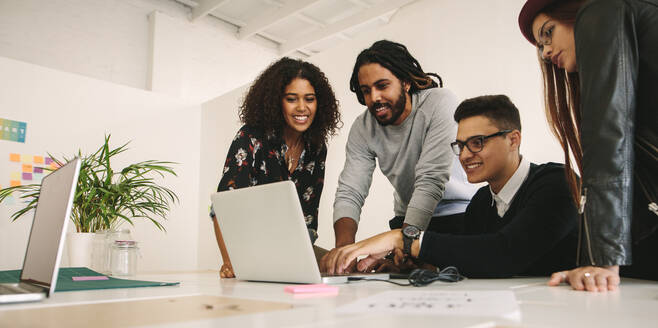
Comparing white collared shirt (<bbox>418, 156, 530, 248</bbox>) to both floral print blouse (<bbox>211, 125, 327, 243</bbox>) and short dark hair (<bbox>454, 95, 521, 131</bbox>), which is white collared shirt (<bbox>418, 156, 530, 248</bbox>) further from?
floral print blouse (<bbox>211, 125, 327, 243</bbox>)

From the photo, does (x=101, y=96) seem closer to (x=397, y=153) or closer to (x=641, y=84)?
(x=397, y=153)

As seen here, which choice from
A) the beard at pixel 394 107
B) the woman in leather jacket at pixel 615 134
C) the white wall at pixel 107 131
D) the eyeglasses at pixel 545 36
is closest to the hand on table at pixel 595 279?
the woman in leather jacket at pixel 615 134

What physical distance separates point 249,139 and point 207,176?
335cm

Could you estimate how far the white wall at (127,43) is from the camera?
527 cm

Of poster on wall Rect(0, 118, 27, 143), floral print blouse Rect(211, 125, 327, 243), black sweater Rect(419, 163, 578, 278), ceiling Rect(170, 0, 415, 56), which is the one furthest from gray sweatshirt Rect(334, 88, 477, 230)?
ceiling Rect(170, 0, 415, 56)

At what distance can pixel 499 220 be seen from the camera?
1.41 m

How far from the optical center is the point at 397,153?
6.23ft

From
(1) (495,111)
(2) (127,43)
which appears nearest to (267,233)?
(1) (495,111)

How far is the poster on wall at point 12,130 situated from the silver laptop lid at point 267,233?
353cm

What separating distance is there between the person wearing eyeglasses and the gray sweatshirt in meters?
0.15

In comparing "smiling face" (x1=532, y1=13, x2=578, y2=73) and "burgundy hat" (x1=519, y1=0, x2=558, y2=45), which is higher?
"burgundy hat" (x1=519, y1=0, x2=558, y2=45)

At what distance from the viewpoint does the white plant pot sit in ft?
5.95

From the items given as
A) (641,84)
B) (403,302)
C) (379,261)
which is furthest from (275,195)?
(641,84)

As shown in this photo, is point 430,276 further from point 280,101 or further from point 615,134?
point 280,101
